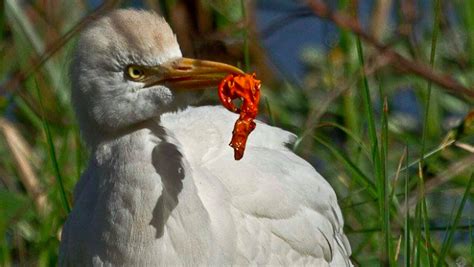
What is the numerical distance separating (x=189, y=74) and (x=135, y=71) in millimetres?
154

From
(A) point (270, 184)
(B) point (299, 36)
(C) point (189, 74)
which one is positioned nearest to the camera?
(C) point (189, 74)

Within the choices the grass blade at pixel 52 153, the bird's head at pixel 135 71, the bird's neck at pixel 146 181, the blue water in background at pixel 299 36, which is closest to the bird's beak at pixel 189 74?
the bird's head at pixel 135 71

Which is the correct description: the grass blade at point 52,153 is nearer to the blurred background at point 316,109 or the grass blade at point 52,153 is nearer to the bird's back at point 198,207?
the blurred background at point 316,109

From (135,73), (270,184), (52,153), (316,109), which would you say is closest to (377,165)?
(270,184)

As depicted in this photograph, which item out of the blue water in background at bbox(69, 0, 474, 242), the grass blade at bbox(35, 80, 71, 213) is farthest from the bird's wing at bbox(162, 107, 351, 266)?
the blue water in background at bbox(69, 0, 474, 242)

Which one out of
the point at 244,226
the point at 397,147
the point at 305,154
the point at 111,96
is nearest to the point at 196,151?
the point at 244,226

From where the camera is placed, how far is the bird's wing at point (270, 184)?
3.88m

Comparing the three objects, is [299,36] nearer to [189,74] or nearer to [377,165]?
[377,165]

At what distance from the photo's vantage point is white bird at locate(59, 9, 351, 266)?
11.3ft

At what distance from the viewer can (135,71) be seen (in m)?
3.46

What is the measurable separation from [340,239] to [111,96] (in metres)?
1.10

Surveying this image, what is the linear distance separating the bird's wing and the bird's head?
17.1 inches

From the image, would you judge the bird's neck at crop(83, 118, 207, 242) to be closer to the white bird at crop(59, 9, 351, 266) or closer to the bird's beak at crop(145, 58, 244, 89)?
the white bird at crop(59, 9, 351, 266)

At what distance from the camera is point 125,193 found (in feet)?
11.8
